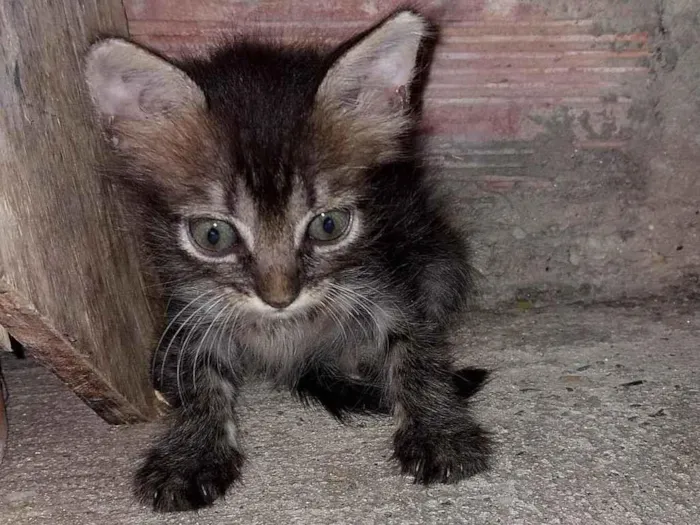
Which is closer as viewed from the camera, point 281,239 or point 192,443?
point 281,239

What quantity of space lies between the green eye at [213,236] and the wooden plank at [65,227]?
0.29 meters

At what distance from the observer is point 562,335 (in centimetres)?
278

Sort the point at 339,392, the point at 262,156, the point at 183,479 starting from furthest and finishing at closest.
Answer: the point at 339,392 < the point at 183,479 < the point at 262,156

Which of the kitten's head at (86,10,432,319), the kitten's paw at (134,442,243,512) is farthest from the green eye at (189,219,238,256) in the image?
the kitten's paw at (134,442,243,512)

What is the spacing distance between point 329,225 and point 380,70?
16.1 inches

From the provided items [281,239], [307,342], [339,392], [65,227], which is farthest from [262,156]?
[339,392]

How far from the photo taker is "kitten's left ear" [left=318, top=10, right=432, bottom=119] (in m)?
2.03

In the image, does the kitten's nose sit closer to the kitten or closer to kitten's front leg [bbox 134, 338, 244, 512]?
the kitten

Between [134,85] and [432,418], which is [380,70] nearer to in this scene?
[134,85]

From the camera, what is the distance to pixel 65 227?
6.83 feet

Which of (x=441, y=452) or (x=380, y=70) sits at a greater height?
(x=380, y=70)

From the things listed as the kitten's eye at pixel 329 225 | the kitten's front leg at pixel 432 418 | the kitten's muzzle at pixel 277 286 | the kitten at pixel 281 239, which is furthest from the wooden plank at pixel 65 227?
the kitten's front leg at pixel 432 418

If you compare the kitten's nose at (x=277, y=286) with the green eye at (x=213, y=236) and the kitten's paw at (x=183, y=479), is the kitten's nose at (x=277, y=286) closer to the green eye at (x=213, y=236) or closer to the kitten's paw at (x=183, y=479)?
the green eye at (x=213, y=236)

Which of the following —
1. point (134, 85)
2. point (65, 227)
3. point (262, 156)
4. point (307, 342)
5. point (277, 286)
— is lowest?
point (307, 342)
